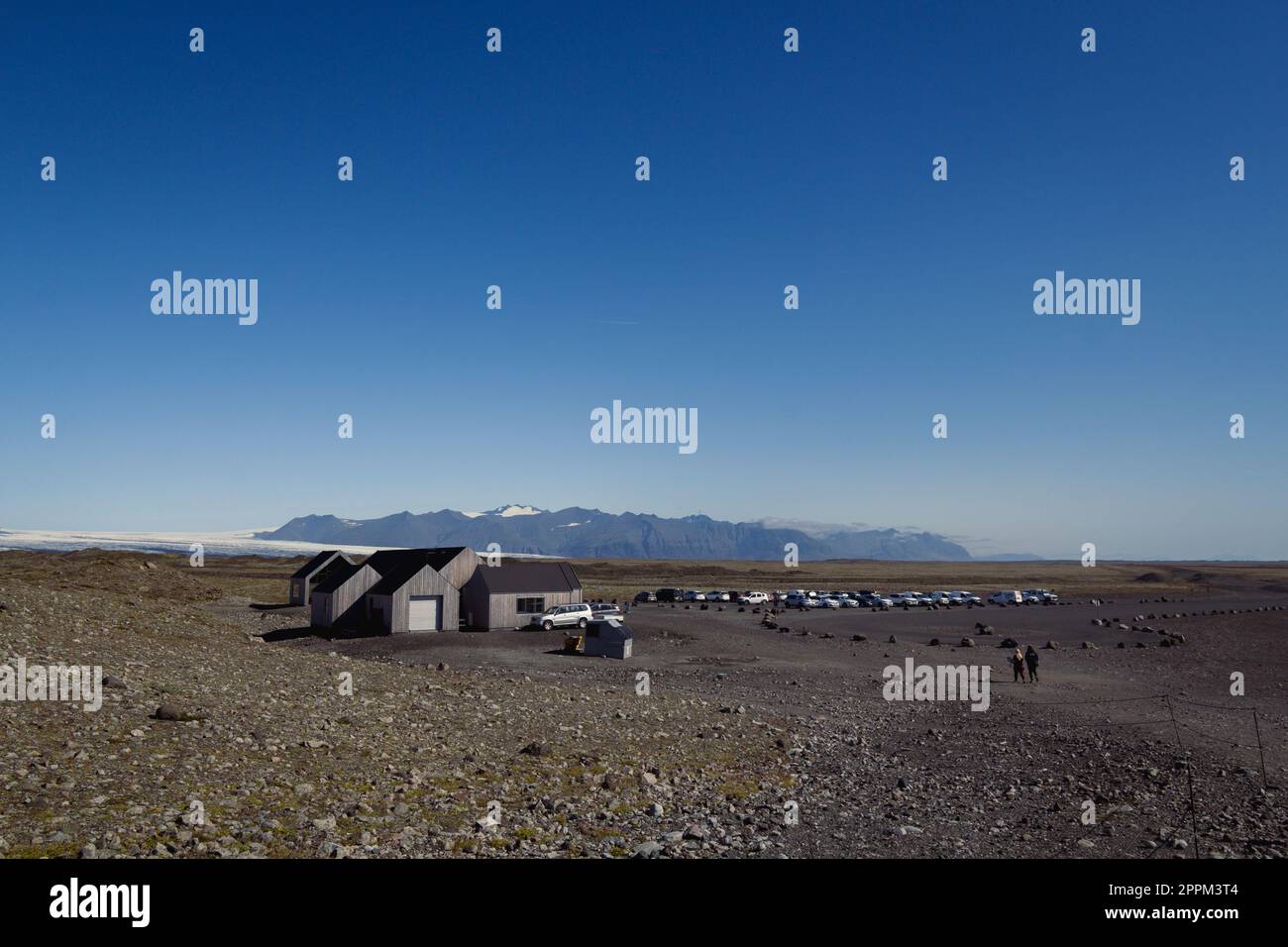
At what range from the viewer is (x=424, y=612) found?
54.7 m

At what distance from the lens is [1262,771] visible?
20672 millimetres

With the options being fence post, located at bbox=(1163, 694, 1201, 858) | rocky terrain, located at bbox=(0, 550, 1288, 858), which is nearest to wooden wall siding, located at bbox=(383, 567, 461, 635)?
rocky terrain, located at bbox=(0, 550, 1288, 858)

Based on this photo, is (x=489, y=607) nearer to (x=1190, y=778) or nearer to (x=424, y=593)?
(x=424, y=593)

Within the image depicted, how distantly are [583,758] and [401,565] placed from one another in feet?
134

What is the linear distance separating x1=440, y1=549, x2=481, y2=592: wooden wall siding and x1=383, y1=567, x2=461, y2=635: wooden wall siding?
65 centimetres

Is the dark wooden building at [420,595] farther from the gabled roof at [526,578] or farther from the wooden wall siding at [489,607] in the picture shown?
the gabled roof at [526,578]

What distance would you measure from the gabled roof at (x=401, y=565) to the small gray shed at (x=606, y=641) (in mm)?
12183

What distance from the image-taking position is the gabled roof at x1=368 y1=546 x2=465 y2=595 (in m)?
55.1

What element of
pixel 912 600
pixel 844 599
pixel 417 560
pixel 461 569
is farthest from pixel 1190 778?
pixel 912 600

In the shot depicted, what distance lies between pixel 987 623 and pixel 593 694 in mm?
53513

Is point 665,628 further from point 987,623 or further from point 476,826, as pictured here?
point 476,826
